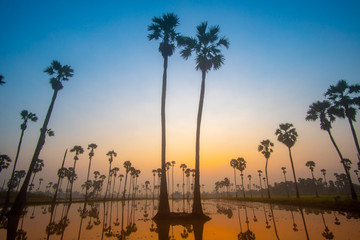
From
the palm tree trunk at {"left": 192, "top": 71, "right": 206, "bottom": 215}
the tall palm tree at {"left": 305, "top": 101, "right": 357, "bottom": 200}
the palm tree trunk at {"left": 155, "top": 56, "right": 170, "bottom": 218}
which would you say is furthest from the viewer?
the tall palm tree at {"left": 305, "top": 101, "right": 357, "bottom": 200}

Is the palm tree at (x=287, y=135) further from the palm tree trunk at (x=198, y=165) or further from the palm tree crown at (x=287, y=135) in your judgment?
the palm tree trunk at (x=198, y=165)

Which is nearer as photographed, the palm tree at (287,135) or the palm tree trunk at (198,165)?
the palm tree trunk at (198,165)

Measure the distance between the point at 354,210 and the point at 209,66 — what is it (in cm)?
2448

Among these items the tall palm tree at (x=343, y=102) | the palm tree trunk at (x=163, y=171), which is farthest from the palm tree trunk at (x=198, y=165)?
the tall palm tree at (x=343, y=102)

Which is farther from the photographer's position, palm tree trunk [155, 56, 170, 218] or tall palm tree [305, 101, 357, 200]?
tall palm tree [305, 101, 357, 200]

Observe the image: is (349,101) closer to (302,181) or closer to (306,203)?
(306,203)

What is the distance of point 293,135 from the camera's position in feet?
144

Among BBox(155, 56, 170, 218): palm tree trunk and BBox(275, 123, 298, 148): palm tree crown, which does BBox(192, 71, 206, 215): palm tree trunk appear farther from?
BBox(275, 123, 298, 148): palm tree crown

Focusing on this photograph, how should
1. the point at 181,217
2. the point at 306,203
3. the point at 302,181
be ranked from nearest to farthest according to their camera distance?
the point at 181,217, the point at 306,203, the point at 302,181

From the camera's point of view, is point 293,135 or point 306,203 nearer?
point 306,203

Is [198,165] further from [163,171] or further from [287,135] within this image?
[287,135]

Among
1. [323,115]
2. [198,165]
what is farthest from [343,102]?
[198,165]

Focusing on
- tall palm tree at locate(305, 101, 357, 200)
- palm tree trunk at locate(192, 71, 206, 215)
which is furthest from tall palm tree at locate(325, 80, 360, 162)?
palm tree trunk at locate(192, 71, 206, 215)

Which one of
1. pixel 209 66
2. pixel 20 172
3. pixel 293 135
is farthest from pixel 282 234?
pixel 20 172
